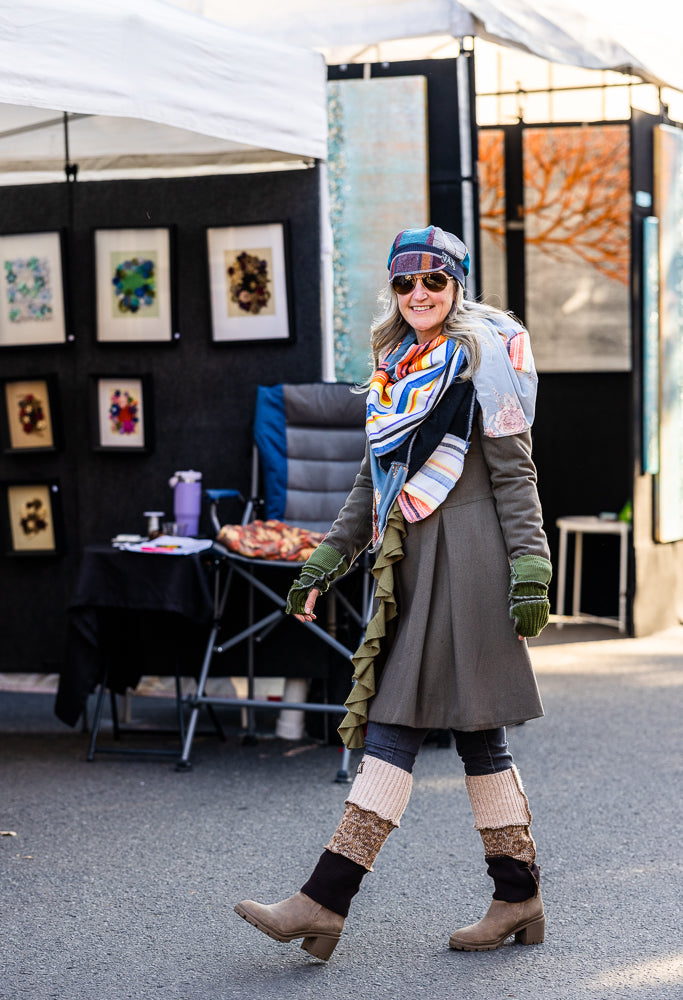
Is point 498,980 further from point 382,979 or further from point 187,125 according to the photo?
point 187,125

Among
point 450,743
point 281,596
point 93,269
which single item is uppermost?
point 93,269

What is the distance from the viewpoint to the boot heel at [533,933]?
330 centimetres

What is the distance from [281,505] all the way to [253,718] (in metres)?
0.91

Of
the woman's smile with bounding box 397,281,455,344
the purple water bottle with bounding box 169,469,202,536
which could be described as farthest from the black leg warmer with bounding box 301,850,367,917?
the purple water bottle with bounding box 169,469,202,536

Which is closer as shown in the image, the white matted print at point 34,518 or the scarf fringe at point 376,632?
the scarf fringe at point 376,632

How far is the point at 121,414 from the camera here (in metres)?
5.77

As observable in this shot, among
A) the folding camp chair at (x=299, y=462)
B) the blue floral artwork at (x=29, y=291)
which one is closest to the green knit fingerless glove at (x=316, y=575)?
the folding camp chair at (x=299, y=462)

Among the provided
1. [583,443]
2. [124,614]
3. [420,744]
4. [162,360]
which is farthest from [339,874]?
[583,443]

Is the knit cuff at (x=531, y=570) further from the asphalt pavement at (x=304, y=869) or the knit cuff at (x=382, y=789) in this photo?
the asphalt pavement at (x=304, y=869)

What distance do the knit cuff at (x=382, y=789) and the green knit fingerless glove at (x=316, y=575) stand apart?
46 cm

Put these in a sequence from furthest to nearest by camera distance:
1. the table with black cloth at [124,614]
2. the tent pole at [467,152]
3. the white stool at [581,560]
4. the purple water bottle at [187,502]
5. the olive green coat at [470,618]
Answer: the white stool at [581,560], the tent pole at [467,152], the purple water bottle at [187,502], the table with black cloth at [124,614], the olive green coat at [470,618]

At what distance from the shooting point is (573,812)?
446 centimetres

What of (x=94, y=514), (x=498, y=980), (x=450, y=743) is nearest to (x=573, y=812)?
(x=450, y=743)

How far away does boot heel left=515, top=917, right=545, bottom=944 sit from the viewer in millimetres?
3303
